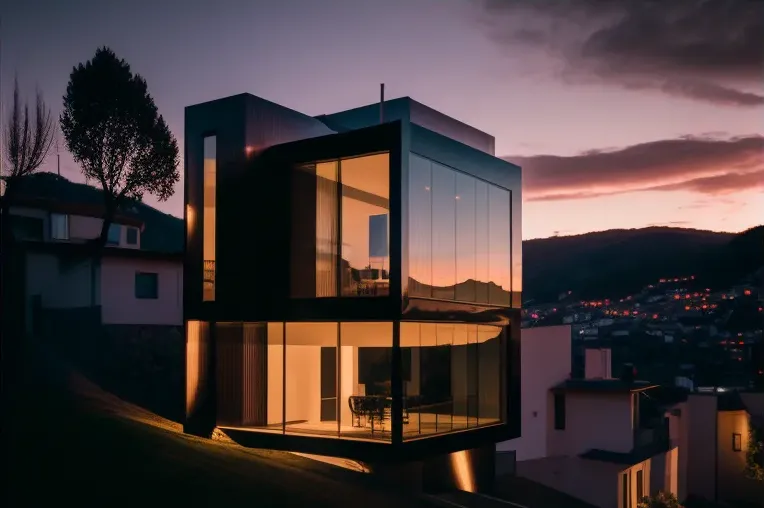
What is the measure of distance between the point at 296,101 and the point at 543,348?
1509 centimetres

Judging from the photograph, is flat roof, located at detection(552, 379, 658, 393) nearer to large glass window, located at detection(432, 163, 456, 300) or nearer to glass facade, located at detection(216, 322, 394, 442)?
large glass window, located at detection(432, 163, 456, 300)

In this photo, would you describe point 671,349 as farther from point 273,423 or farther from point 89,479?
point 89,479

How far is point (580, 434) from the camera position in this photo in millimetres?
27312

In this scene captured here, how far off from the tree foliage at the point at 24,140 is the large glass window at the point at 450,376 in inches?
712

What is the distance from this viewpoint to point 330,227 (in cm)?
1669

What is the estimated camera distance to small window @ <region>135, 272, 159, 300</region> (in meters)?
27.1

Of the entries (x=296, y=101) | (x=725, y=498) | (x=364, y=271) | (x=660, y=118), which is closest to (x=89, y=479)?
(x=364, y=271)

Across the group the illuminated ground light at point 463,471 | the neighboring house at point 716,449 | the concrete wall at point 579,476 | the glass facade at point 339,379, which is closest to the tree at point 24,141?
the glass facade at point 339,379

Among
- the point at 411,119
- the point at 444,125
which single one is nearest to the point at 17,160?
the point at 411,119

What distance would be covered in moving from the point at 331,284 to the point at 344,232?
1201mm

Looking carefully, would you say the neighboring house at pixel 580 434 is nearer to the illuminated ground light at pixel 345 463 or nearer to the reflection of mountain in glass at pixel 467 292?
the reflection of mountain in glass at pixel 467 292

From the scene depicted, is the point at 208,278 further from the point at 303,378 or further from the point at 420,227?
the point at 420,227

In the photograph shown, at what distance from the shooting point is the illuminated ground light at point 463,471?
19.4 m

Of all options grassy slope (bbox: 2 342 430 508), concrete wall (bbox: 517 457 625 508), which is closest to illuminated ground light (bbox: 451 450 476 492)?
grassy slope (bbox: 2 342 430 508)
